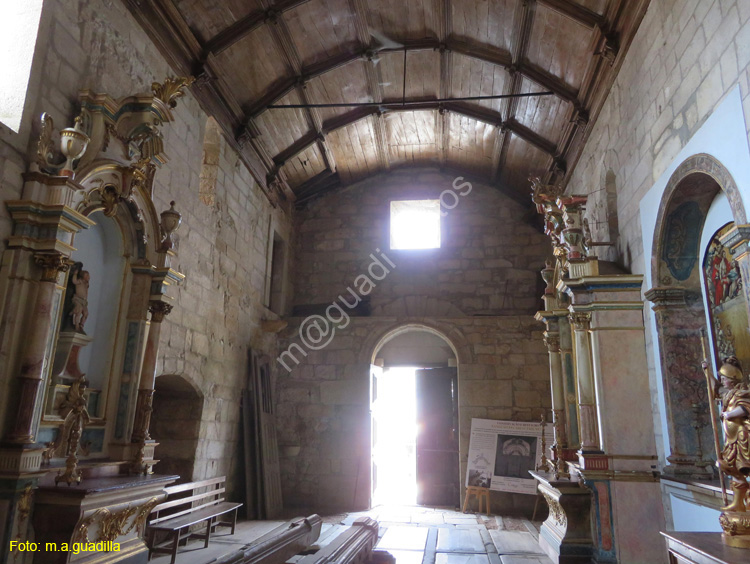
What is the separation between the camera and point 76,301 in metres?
3.89

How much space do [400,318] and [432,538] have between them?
3.73 metres

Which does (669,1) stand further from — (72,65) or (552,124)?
(72,65)

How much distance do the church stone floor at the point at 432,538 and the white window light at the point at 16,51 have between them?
138 inches

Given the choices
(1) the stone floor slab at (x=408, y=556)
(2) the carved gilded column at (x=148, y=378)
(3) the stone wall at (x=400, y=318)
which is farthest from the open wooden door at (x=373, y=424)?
(2) the carved gilded column at (x=148, y=378)

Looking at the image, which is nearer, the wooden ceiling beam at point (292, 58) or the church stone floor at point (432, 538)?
the church stone floor at point (432, 538)

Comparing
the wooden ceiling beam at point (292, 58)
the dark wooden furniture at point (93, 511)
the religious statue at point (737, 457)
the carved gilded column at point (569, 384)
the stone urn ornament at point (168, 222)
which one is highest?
the wooden ceiling beam at point (292, 58)

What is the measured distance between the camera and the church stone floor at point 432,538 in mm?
5223

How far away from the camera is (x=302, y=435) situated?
8852mm

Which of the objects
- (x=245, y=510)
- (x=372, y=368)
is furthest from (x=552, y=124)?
(x=245, y=510)

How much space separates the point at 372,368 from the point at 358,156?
357cm

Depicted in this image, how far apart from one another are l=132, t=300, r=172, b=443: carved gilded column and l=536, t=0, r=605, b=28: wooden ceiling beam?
4.65 m

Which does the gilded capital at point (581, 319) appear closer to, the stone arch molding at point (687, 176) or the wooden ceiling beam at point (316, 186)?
the stone arch molding at point (687, 176)

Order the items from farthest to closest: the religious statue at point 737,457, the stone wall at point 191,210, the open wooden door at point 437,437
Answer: the open wooden door at point 437,437 → the stone wall at point 191,210 → the religious statue at point 737,457

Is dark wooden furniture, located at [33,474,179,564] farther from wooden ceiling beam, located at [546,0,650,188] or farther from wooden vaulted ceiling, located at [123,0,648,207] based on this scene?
wooden ceiling beam, located at [546,0,650,188]
